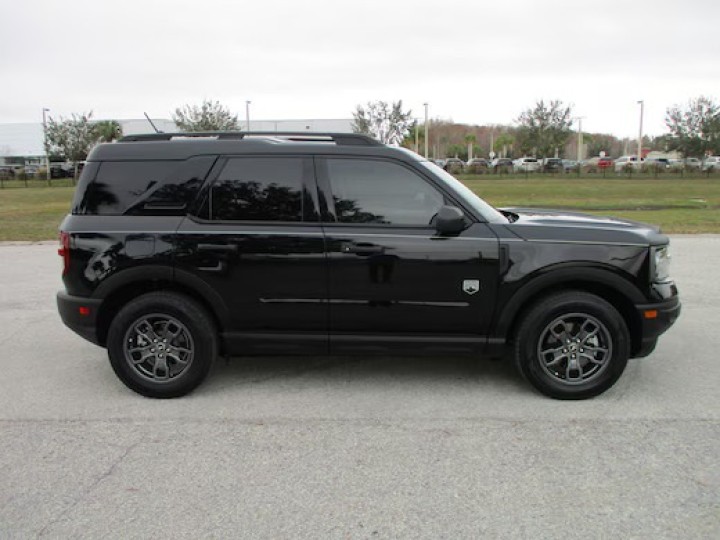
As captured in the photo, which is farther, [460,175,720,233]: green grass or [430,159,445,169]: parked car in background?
[460,175,720,233]: green grass

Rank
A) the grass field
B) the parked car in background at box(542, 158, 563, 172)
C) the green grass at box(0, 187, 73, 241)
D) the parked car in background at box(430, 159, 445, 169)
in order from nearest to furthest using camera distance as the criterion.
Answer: the parked car in background at box(430, 159, 445, 169), the green grass at box(0, 187, 73, 241), the grass field, the parked car in background at box(542, 158, 563, 172)

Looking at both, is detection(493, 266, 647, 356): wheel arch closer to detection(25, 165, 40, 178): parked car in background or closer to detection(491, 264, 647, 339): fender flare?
detection(491, 264, 647, 339): fender flare

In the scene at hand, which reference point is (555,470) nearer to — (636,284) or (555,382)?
(555,382)

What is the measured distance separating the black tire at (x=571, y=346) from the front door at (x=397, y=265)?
0.32 meters

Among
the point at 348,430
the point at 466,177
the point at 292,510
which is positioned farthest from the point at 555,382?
the point at 466,177

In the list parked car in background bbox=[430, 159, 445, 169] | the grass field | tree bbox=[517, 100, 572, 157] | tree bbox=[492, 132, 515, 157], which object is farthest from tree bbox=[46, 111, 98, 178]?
tree bbox=[492, 132, 515, 157]

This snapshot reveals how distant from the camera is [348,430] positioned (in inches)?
150

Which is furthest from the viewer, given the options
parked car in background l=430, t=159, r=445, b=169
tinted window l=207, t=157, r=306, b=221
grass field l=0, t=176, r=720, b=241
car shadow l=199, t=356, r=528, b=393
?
A: grass field l=0, t=176, r=720, b=241

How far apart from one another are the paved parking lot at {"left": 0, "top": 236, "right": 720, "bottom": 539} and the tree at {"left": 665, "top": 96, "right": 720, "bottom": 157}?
153ft

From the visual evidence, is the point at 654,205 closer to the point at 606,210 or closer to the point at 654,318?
the point at 606,210

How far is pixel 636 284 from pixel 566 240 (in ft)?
1.89

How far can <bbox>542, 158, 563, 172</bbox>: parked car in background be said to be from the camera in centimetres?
5100

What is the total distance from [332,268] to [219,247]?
802 mm

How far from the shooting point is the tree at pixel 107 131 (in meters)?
43.3
